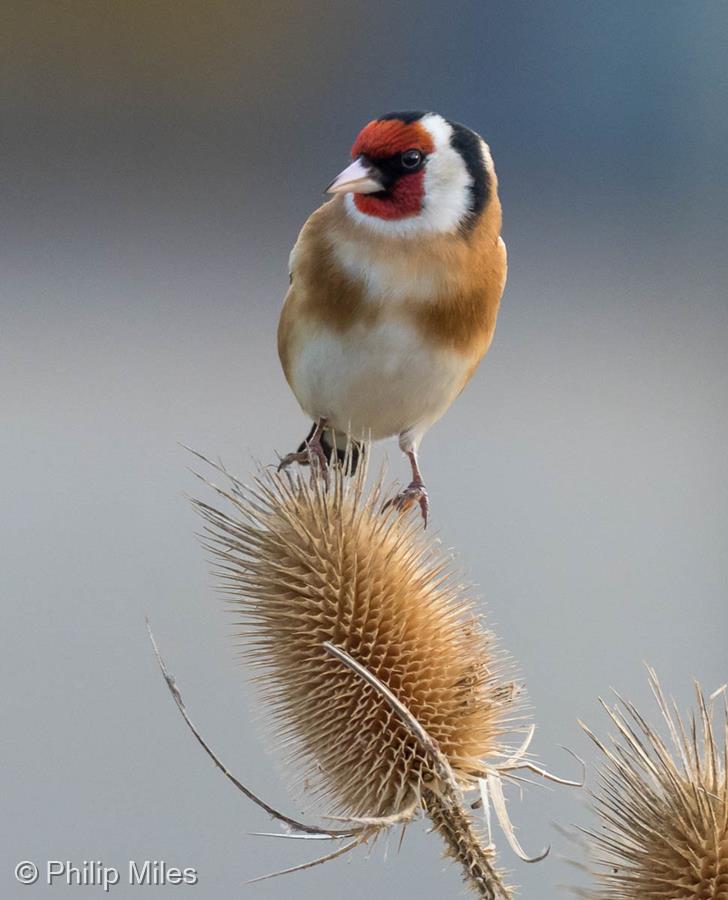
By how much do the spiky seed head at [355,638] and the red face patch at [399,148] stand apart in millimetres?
496

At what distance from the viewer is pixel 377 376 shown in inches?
68.3

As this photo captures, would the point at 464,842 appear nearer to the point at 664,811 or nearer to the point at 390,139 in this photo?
the point at 664,811

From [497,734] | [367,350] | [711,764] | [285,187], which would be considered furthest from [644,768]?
[285,187]

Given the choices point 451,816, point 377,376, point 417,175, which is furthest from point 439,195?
point 451,816

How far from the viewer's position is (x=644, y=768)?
102cm

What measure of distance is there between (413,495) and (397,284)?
0.28 m

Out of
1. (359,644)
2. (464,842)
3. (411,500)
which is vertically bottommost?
(464,842)

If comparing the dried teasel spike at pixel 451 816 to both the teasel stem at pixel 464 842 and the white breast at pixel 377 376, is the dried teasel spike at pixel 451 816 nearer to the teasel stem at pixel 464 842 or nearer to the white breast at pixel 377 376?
the teasel stem at pixel 464 842

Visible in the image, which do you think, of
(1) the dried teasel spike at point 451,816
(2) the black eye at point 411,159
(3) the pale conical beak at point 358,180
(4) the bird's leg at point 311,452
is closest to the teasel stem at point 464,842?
(1) the dried teasel spike at point 451,816

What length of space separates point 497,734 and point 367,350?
0.64 metres

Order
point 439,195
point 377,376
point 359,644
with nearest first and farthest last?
point 359,644 → point 439,195 → point 377,376

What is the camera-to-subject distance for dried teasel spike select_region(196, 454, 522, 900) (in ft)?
3.84

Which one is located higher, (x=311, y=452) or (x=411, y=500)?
(x=311, y=452)

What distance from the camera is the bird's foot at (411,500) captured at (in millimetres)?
1243
